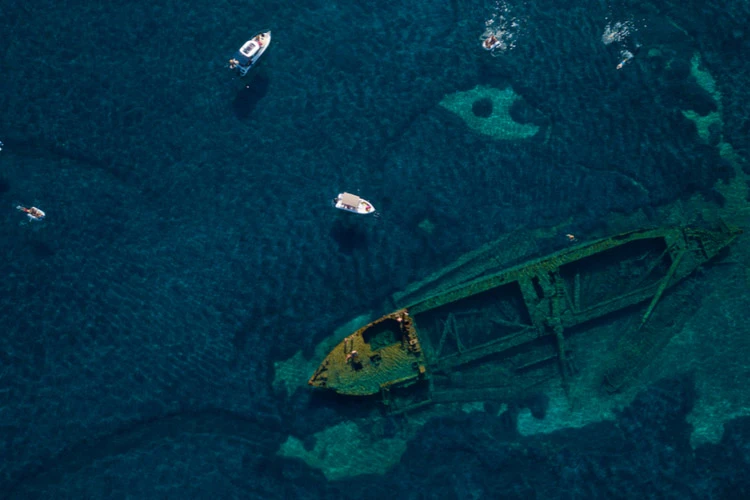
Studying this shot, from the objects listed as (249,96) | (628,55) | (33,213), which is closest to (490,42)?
(628,55)

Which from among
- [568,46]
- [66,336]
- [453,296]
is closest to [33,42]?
[66,336]

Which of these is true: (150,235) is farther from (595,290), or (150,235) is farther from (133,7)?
(595,290)

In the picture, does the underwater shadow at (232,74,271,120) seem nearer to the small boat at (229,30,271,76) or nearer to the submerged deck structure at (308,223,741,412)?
the small boat at (229,30,271,76)

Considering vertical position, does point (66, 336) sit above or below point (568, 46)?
below

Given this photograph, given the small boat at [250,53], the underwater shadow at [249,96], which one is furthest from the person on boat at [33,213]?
the small boat at [250,53]

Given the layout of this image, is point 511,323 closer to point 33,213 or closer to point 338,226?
point 338,226

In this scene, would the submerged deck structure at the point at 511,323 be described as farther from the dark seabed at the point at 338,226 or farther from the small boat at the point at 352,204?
the small boat at the point at 352,204
